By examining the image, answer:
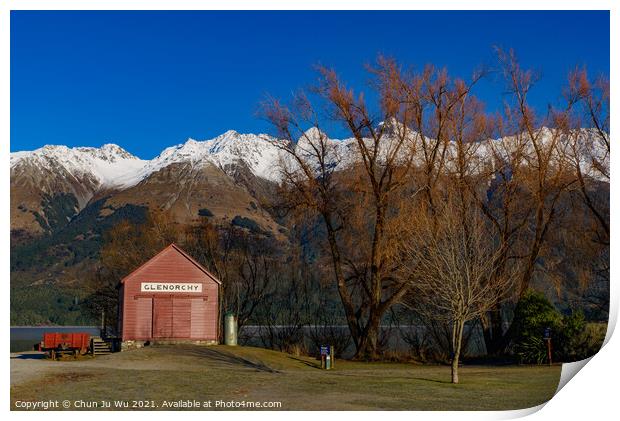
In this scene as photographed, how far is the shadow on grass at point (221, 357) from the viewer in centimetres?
3013

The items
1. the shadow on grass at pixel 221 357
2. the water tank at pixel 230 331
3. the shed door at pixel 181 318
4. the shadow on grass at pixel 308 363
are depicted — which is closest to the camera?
the shadow on grass at pixel 221 357

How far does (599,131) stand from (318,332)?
2555cm

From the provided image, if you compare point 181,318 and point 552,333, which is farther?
point 181,318

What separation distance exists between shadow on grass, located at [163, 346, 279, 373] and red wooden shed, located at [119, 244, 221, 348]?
10.4 feet

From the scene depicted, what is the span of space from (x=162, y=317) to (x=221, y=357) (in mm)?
6583

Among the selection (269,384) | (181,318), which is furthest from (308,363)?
(269,384)

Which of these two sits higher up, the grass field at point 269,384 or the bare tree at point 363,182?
the bare tree at point 363,182

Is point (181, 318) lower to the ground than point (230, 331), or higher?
higher

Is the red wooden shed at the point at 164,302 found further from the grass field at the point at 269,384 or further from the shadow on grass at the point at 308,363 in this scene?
the grass field at the point at 269,384

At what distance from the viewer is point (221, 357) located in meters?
32.2

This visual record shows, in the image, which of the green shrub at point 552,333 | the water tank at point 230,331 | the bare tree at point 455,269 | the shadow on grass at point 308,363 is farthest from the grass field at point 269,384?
the water tank at point 230,331

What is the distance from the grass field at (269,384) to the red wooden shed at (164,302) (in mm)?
5570

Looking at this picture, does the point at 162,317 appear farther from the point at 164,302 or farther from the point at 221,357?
the point at 221,357

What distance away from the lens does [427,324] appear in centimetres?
4484
